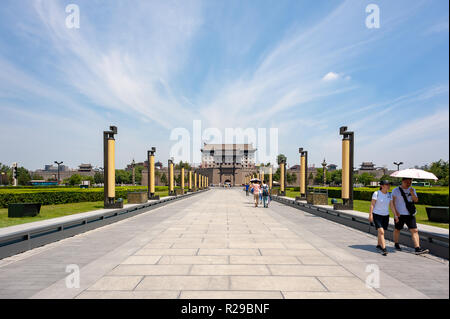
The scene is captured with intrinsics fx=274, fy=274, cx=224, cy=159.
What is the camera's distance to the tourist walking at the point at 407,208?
5.52 m

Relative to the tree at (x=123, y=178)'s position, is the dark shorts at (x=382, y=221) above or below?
above

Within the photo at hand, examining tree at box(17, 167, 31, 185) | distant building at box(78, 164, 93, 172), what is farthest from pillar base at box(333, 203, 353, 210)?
distant building at box(78, 164, 93, 172)

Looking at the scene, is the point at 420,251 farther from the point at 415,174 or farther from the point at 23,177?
the point at 23,177

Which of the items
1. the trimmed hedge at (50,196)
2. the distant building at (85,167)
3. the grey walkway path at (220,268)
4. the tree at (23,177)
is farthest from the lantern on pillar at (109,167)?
the distant building at (85,167)

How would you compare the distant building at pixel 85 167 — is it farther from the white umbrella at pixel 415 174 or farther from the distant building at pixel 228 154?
the white umbrella at pixel 415 174

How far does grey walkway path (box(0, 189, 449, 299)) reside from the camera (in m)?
3.81

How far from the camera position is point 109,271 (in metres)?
4.66

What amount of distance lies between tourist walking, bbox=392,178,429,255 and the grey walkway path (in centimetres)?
43

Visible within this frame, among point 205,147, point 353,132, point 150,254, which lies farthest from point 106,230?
point 205,147

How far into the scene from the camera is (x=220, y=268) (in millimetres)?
4809

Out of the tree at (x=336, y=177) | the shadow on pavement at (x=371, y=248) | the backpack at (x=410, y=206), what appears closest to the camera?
the backpack at (x=410, y=206)

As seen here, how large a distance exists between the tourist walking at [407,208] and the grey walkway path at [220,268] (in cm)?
43

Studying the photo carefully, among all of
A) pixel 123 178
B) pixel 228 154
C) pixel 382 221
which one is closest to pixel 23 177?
pixel 123 178
